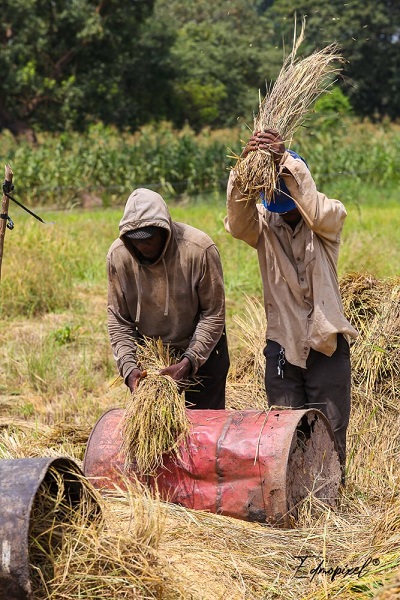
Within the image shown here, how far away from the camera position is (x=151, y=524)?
11.7ft

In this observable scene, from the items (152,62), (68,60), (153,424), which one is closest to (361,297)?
(153,424)

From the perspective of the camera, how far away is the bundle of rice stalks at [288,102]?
170 inches

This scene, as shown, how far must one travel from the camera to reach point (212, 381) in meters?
4.95

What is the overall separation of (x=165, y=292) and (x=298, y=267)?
0.68 meters

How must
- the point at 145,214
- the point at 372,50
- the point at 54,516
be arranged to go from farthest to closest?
the point at 372,50
the point at 145,214
the point at 54,516

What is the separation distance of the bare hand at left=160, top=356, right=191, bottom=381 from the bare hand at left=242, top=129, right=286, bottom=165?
105cm

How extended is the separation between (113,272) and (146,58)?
29.9 m

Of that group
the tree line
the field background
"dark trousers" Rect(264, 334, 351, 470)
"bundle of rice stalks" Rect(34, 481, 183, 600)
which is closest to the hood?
the field background

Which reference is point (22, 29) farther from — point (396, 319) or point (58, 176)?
point (396, 319)

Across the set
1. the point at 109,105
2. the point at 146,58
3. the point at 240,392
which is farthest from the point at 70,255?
the point at 146,58

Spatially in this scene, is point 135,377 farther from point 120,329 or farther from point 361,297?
point 361,297

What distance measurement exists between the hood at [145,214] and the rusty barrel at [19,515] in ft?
4.10

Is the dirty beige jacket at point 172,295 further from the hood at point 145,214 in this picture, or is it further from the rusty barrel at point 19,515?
the rusty barrel at point 19,515

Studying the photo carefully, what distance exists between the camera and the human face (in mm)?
4449
